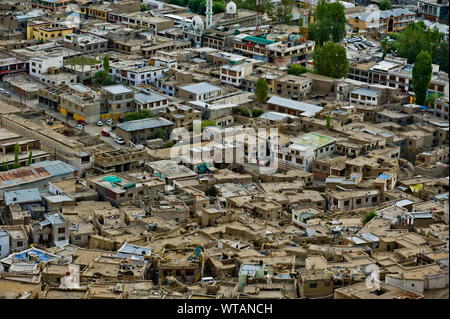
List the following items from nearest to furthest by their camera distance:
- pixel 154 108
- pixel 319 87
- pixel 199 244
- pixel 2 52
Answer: pixel 199 244 < pixel 154 108 < pixel 319 87 < pixel 2 52

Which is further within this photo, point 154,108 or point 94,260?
point 154,108

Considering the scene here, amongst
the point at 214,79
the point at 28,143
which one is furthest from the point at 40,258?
the point at 214,79

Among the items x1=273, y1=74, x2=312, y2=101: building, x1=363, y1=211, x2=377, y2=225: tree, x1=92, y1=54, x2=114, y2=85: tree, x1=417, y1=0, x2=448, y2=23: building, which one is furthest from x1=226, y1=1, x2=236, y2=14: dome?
x1=363, y1=211, x2=377, y2=225: tree

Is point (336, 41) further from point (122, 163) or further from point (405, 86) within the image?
point (122, 163)

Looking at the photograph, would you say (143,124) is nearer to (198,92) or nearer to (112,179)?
(198,92)

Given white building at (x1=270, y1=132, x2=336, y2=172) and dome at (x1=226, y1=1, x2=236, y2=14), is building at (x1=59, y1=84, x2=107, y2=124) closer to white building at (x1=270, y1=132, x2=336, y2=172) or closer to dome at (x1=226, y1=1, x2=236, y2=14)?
white building at (x1=270, y1=132, x2=336, y2=172)

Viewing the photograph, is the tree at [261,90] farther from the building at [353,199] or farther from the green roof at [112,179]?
the green roof at [112,179]
